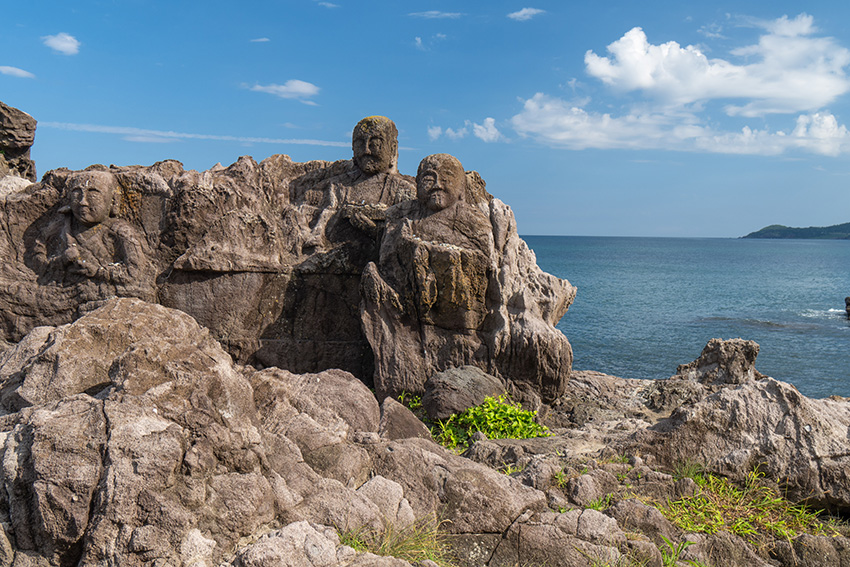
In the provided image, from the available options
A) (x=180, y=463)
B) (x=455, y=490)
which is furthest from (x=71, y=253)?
(x=455, y=490)

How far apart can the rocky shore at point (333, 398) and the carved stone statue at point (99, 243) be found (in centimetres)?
4

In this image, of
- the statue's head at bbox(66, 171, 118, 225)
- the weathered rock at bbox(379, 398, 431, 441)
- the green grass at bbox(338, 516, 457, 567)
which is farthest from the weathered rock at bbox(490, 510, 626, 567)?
the statue's head at bbox(66, 171, 118, 225)

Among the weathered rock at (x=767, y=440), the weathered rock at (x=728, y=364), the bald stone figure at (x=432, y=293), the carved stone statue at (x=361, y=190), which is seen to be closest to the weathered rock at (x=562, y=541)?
the weathered rock at (x=767, y=440)

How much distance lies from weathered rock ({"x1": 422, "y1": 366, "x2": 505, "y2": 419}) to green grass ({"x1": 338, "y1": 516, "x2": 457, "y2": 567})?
3807 mm

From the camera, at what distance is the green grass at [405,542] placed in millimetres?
4961

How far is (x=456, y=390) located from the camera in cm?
932

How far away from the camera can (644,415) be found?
407 inches

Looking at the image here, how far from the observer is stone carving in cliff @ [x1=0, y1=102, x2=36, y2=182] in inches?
861

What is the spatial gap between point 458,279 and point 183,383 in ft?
16.8

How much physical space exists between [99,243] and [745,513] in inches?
379

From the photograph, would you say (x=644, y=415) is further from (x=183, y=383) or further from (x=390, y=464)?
(x=183, y=383)

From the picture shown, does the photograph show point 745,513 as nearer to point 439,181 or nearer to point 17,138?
point 439,181

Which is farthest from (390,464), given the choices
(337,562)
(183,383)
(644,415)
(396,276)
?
(644,415)

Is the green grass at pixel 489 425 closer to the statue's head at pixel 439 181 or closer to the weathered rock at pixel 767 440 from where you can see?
the weathered rock at pixel 767 440
